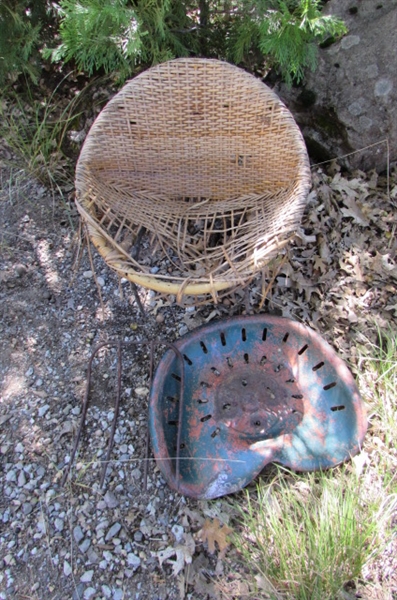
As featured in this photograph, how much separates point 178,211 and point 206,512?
1.46 metres

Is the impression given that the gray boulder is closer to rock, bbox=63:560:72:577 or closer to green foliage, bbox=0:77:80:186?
green foliage, bbox=0:77:80:186

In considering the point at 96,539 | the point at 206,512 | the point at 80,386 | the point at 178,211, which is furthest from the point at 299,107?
the point at 96,539

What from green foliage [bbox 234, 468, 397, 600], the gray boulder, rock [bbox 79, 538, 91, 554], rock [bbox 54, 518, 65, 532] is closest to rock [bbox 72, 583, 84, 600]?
rock [bbox 79, 538, 91, 554]

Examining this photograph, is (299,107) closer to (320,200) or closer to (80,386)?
(320,200)

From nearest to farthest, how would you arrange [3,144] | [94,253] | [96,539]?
[96,539], [94,253], [3,144]

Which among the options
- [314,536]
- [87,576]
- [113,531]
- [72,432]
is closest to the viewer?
[314,536]

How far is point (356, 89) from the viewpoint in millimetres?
2984

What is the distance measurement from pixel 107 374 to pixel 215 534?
3.12ft

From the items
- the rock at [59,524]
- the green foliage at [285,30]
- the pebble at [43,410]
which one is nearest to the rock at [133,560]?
the rock at [59,524]

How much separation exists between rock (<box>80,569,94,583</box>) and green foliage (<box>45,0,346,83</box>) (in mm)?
2400

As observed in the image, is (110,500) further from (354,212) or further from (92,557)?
(354,212)

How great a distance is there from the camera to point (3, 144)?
336cm

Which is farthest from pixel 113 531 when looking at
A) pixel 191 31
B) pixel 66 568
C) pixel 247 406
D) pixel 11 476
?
pixel 191 31

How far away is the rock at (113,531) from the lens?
214cm
